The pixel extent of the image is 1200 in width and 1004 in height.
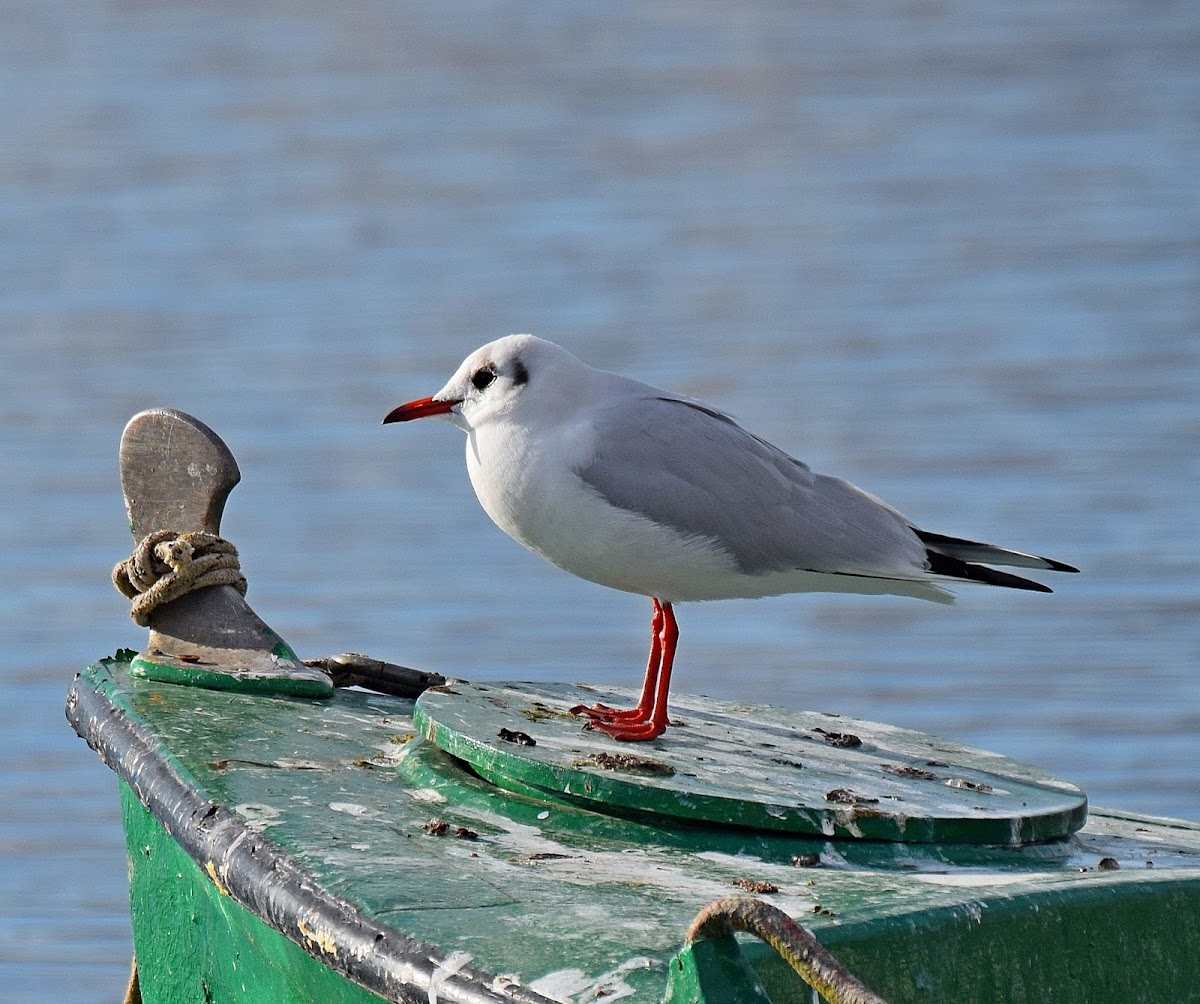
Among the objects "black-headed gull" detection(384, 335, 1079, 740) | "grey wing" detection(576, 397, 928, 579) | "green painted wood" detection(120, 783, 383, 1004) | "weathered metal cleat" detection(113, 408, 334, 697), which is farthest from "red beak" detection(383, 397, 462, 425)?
"green painted wood" detection(120, 783, 383, 1004)

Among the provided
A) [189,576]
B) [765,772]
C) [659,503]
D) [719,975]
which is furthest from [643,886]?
[189,576]

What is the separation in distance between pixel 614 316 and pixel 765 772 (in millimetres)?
7617

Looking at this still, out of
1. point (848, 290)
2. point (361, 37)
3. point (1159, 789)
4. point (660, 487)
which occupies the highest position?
point (361, 37)

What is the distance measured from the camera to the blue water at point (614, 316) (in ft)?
23.7

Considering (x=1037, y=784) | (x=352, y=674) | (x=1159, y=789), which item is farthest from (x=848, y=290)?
(x=1037, y=784)

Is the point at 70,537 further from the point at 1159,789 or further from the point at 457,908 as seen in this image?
the point at 457,908

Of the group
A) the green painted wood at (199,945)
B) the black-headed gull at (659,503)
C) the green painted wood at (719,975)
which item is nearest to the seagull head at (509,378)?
the black-headed gull at (659,503)

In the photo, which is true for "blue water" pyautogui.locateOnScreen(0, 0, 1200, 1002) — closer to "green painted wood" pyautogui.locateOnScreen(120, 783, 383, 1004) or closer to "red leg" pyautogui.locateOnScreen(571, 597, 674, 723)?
"green painted wood" pyautogui.locateOnScreen(120, 783, 383, 1004)

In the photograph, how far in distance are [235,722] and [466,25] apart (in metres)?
16.1

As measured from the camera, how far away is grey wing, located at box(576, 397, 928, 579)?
12.9 feet

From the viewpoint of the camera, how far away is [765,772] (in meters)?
3.49

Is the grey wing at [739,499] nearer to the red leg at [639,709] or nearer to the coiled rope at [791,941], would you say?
the red leg at [639,709]

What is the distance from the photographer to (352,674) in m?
4.46

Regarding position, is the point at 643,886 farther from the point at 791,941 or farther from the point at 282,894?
the point at 791,941
